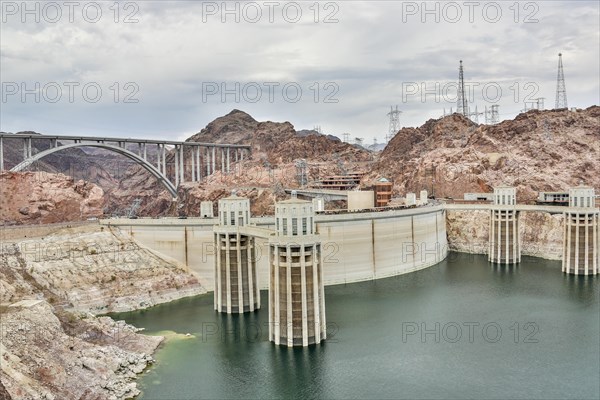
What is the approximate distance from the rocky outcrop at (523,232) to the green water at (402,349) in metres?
16.4

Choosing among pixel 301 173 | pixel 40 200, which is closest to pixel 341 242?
pixel 40 200

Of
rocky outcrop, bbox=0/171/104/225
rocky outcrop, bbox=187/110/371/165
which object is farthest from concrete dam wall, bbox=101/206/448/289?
rocky outcrop, bbox=187/110/371/165

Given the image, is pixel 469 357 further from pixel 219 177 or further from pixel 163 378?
pixel 219 177

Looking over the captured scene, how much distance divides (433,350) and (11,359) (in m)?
27.2

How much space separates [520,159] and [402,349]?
59489 mm

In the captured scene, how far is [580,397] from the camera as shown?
3112 cm

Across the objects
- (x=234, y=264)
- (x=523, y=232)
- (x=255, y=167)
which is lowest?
(x=523, y=232)

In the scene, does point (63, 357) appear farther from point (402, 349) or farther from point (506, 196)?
point (506, 196)

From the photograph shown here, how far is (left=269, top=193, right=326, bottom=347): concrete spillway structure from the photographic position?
3847cm

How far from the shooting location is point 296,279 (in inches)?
1517

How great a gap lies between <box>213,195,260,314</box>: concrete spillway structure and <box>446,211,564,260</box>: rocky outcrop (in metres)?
42.4

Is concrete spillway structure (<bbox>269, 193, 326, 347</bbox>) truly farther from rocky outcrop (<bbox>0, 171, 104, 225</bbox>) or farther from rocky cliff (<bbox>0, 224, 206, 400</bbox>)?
rocky outcrop (<bbox>0, 171, 104, 225</bbox>)

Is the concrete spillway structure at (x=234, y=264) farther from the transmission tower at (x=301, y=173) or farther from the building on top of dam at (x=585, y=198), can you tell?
the transmission tower at (x=301, y=173)

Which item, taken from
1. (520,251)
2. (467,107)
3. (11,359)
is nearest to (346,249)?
(520,251)
